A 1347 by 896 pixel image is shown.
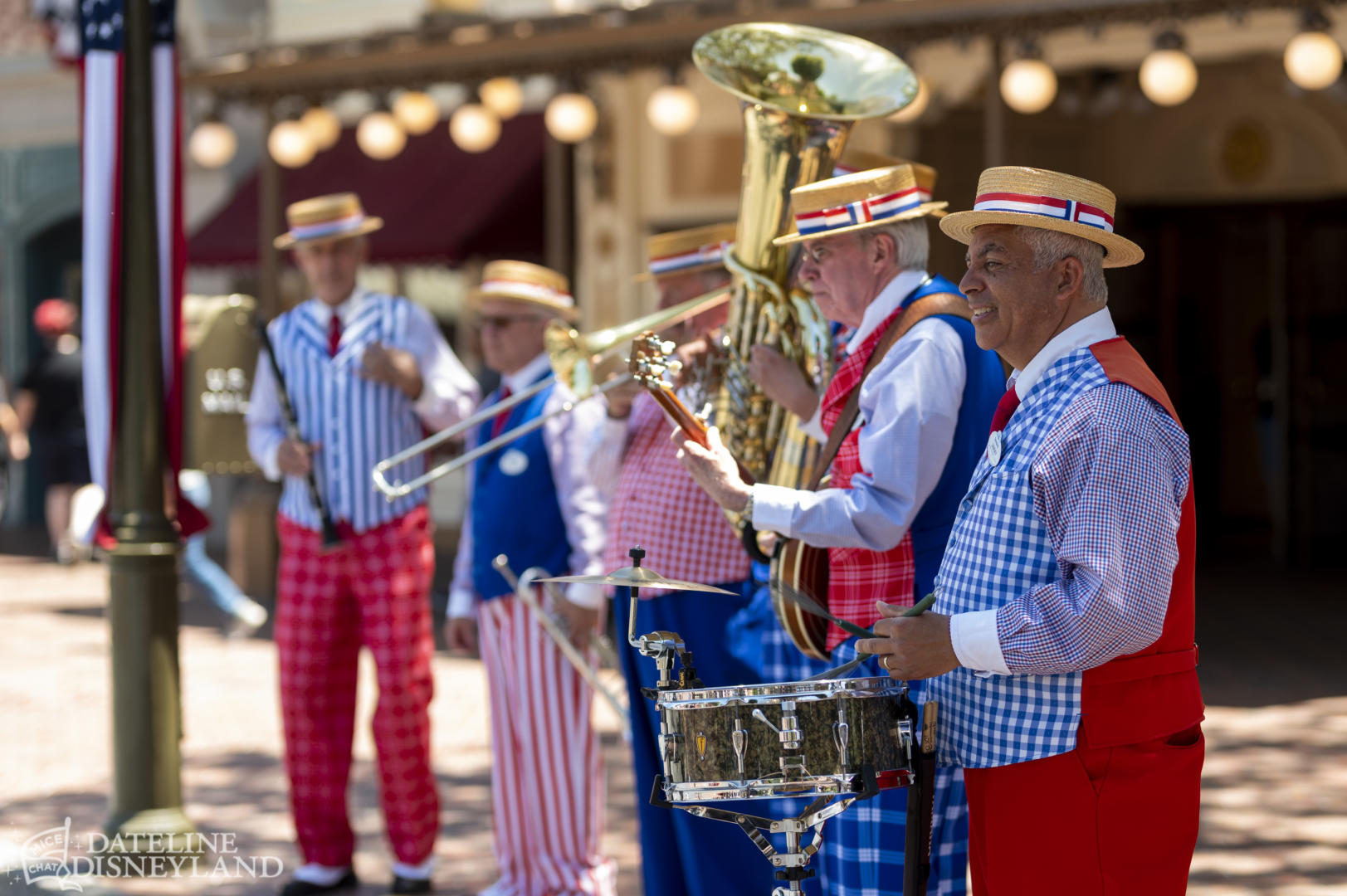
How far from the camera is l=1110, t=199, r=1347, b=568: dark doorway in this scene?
39.7 ft

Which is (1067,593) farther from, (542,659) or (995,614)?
(542,659)

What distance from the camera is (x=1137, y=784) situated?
2.61 meters

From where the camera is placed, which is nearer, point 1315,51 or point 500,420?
point 500,420

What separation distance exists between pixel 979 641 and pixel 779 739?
1.23 feet

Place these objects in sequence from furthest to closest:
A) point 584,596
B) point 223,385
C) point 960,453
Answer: point 223,385 → point 584,596 → point 960,453

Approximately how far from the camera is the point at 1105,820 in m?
2.60

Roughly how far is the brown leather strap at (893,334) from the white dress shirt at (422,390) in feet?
6.70

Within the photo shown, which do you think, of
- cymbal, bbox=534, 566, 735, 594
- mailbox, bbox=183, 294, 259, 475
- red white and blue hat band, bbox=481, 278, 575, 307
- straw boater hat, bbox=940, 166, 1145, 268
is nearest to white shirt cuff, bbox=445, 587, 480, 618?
red white and blue hat band, bbox=481, 278, 575, 307

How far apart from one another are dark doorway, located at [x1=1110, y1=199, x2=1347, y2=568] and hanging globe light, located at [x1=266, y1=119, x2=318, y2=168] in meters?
6.41

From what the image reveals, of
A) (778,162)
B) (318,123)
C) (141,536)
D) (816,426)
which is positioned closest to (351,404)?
(141,536)

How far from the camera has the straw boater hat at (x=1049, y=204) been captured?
2.63 metres

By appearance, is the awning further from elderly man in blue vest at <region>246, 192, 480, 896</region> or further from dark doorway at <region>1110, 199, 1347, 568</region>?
elderly man in blue vest at <region>246, 192, 480, 896</region>

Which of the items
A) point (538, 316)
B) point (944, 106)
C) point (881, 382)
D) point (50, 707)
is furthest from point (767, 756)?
point (944, 106)

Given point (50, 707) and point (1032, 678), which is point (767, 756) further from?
point (50, 707)
